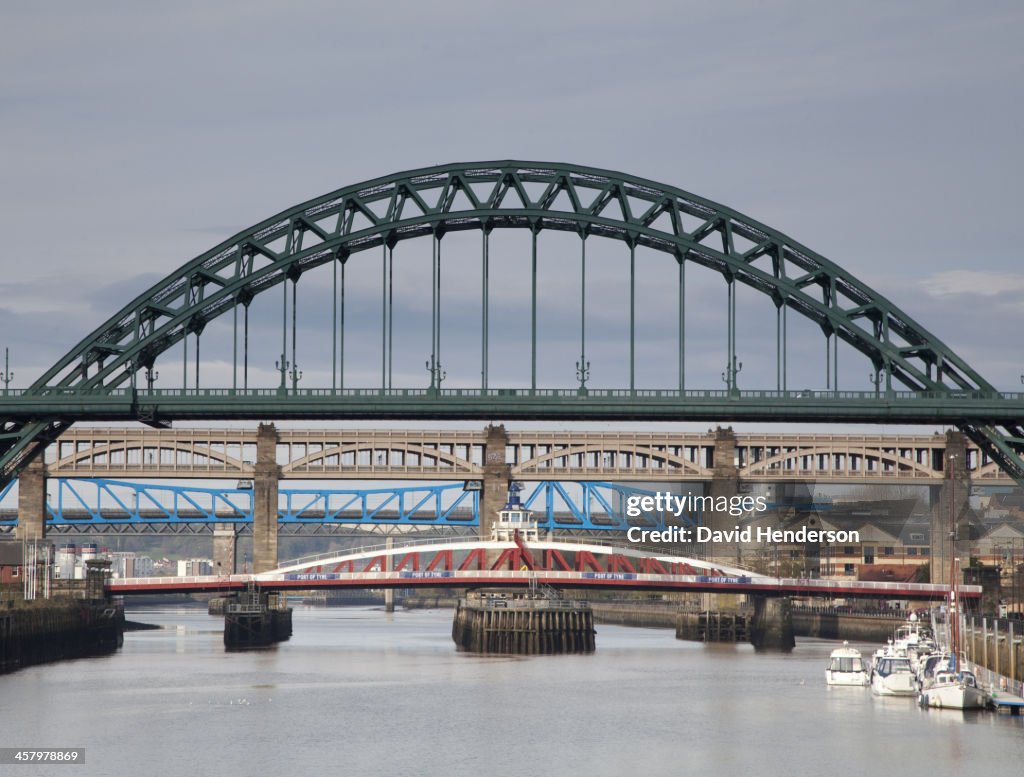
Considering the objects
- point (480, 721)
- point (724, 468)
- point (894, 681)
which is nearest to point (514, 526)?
point (724, 468)

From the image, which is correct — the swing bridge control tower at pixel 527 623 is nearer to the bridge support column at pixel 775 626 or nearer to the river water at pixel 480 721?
the river water at pixel 480 721

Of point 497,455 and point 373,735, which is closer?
point 373,735

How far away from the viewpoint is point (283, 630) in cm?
14825

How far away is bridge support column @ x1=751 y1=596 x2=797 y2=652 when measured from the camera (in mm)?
134375

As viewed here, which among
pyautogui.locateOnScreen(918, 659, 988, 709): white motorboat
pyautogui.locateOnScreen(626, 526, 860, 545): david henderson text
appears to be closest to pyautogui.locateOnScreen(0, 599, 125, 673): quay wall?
pyautogui.locateOnScreen(626, 526, 860, 545): david henderson text

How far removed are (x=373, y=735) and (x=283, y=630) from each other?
78.1 metres

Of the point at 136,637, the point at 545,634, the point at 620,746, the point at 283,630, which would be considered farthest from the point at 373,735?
the point at 136,637

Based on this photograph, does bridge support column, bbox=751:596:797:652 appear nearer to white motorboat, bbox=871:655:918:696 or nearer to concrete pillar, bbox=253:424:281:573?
concrete pillar, bbox=253:424:281:573

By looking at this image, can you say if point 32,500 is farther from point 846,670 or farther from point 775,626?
point 846,670

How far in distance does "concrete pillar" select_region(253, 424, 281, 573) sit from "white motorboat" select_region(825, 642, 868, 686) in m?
61.1

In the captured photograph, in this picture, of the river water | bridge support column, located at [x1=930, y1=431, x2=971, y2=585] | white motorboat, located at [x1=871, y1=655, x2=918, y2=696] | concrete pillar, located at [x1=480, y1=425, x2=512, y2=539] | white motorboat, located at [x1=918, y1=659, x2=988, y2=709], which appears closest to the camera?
the river water

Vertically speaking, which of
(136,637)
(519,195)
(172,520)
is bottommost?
(136,637)

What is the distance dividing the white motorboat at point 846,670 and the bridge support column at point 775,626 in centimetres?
3809

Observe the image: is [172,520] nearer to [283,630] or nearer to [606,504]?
[283,630]
